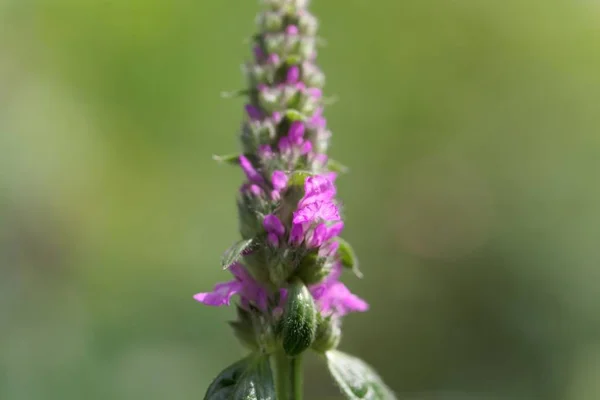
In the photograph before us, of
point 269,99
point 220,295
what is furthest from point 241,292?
point 269,99

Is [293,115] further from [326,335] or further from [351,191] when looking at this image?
[351,191]

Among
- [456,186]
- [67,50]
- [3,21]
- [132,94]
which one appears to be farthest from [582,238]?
[3,21]

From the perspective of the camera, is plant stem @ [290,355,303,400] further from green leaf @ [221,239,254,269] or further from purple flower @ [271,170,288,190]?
purple flower @ [271,170,288,190]

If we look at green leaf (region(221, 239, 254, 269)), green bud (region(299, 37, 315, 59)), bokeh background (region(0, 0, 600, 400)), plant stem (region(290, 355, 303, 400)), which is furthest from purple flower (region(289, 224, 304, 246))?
bokeh background (region(0, 0, 600, 400))

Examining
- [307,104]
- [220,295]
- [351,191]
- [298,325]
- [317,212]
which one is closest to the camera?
[298,325]

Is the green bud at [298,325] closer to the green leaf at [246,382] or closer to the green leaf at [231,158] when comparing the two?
the green leaf at [246,382]

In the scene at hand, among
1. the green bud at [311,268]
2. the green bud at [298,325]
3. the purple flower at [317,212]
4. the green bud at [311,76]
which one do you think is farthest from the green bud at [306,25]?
the green bud at [298,325]
